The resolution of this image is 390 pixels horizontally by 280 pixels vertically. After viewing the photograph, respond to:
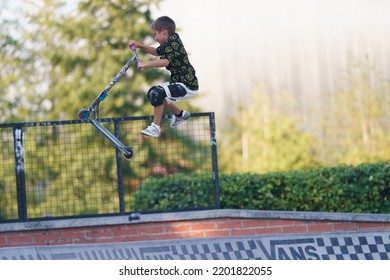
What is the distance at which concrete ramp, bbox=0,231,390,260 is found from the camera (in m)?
5.76

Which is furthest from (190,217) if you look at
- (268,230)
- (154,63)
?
(154,63)

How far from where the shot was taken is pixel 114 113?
2256 cm

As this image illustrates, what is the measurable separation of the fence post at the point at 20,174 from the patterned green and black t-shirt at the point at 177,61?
326 centimetres

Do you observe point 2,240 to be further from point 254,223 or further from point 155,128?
point 155,128

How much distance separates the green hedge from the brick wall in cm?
76

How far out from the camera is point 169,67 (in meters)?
6.35

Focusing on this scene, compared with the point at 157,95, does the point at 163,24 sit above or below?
above

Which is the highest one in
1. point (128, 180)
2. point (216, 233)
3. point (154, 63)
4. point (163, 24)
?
point (163, 24)

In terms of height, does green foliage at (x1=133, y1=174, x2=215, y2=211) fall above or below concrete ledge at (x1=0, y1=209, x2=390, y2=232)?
above

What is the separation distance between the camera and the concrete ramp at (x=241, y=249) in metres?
5.76

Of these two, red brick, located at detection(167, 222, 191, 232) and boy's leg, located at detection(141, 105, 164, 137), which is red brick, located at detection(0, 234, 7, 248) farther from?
boy's leg, located at detection(141, 105, 164, 137)

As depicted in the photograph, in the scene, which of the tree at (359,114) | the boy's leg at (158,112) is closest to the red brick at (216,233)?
A: the boy's leg at (158,112)

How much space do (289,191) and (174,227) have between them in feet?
5.93

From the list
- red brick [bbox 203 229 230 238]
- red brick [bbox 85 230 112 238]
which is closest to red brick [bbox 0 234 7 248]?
red brick [bbox 85 230 112 238]
